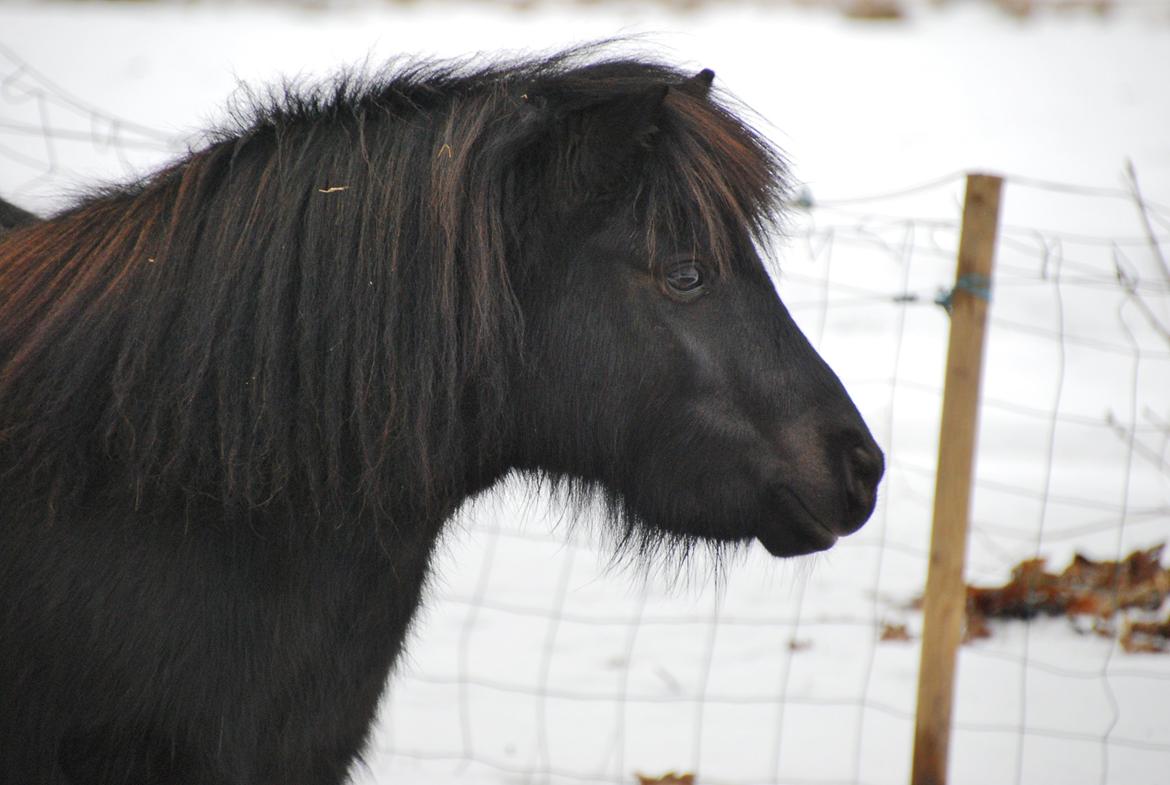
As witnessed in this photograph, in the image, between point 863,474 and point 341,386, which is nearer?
point 341,386

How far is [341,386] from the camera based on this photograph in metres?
2.10

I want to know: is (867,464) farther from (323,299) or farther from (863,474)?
(323,299)

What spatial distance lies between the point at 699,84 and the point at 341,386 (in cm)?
96

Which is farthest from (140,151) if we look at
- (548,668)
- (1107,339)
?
(1107,339)

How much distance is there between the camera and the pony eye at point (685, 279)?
2.20m

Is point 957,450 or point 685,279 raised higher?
point 685,279

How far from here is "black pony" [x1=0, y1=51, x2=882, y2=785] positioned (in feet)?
6.74

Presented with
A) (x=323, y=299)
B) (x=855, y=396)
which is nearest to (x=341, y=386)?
(x=323, y=299)

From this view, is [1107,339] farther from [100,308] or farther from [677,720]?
[100,308]

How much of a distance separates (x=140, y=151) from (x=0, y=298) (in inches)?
334

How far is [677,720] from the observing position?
4.14 m

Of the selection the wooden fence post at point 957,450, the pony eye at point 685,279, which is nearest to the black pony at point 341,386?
the pony eye at point 685,279

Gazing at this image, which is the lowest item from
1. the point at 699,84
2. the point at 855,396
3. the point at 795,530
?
the point at 855,396

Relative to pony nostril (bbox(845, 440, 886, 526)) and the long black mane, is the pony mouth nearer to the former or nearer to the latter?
pony nostril (bbox(845, 440, 886, 526))
